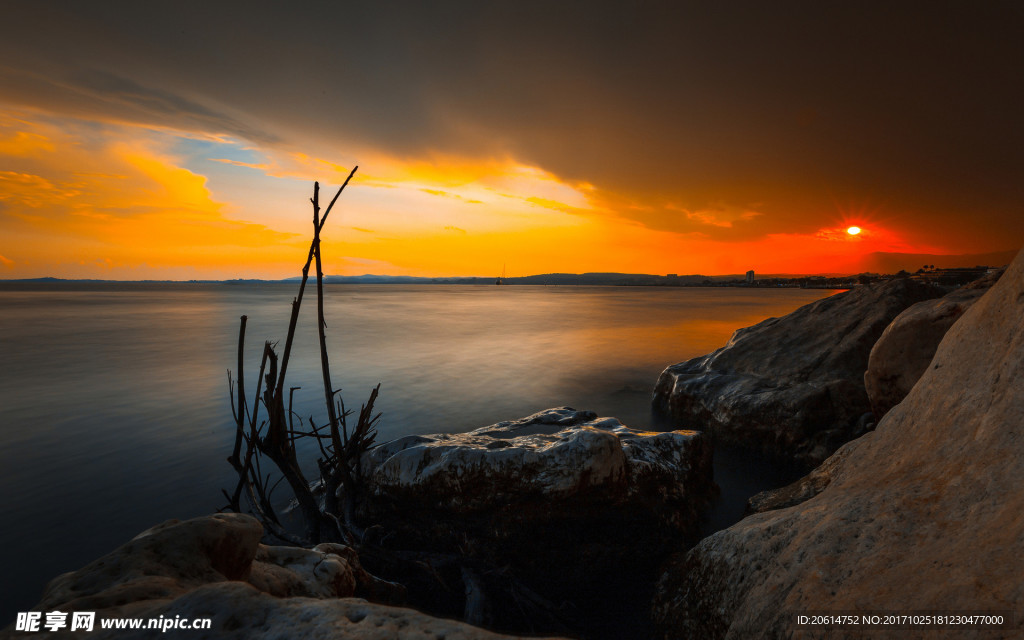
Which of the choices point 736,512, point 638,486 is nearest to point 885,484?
point 638,486

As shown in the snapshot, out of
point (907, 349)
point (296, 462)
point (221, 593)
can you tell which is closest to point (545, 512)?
point (296, 462)

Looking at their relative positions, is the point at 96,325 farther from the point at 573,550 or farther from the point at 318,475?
the point at 573,550

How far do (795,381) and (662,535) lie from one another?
16.5ft

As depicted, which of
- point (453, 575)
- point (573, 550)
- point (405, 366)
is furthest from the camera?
point (405, 366)

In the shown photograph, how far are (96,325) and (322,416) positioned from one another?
110 feet

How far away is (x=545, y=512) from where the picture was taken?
4.63 m

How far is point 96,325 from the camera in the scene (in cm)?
3228

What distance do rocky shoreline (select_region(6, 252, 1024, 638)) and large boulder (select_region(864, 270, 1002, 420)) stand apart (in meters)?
0.02

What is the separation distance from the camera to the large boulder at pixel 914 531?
6.26 ft

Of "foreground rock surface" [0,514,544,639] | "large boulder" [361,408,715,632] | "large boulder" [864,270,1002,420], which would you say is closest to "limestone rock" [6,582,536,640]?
"foreground rock surface" [0,514,544,639]

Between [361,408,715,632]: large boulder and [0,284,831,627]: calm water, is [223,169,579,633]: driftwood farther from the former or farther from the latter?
[0,284,831,627]: calm water

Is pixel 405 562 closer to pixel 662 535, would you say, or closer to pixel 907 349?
pixel 662 535

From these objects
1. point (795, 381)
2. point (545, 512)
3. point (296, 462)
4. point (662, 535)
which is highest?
point (795, 381)

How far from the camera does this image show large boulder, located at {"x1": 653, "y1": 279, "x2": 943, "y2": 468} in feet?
23.2
